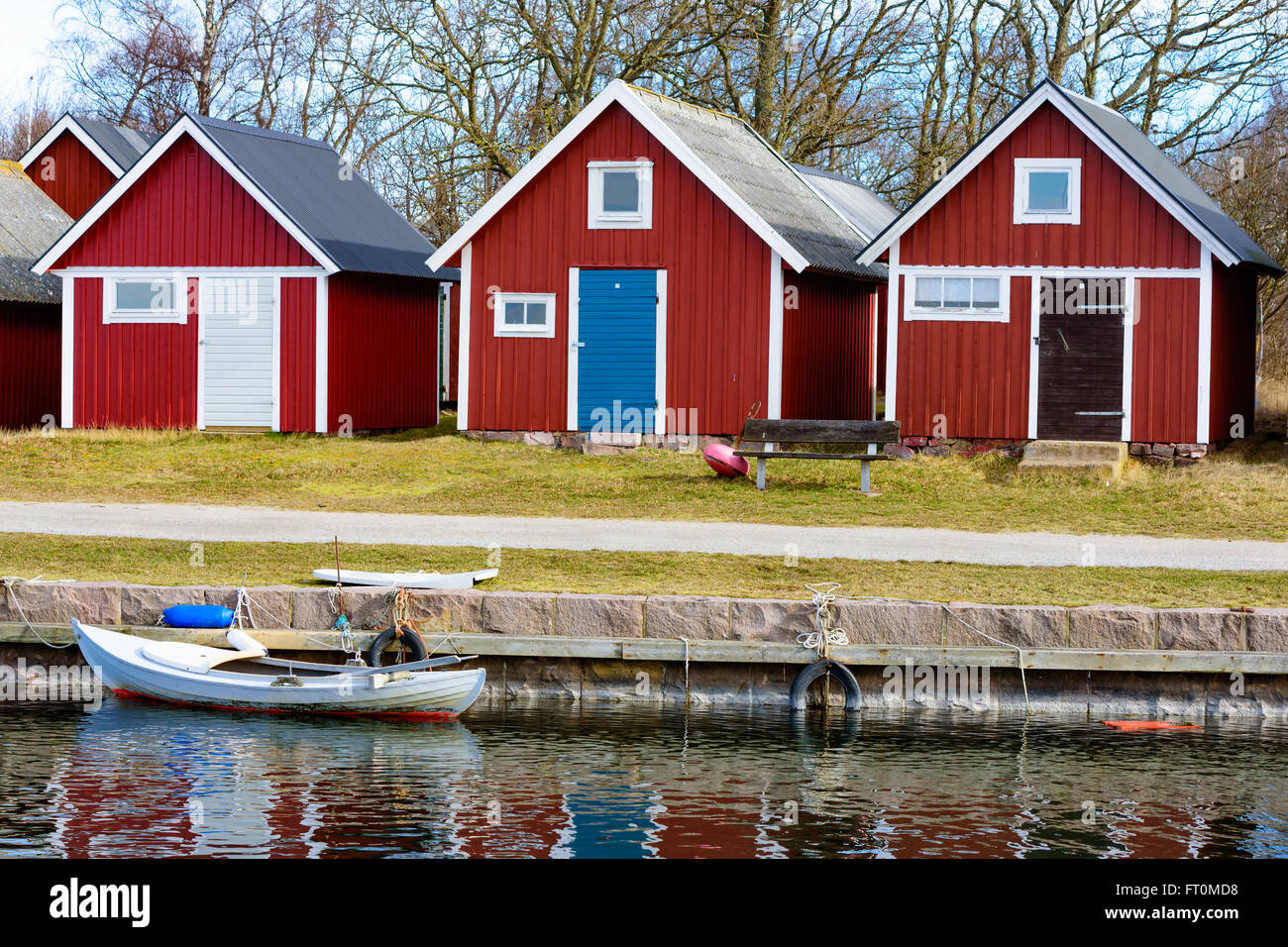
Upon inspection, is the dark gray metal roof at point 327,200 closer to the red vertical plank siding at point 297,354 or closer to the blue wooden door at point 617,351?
the red vertical plank siding at point 297,354

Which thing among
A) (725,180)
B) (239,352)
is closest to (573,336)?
(725,180)

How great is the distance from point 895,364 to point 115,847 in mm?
17639

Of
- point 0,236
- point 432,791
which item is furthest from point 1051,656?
point 0,236

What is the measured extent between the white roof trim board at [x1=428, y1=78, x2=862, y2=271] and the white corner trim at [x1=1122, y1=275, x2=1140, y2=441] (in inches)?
189

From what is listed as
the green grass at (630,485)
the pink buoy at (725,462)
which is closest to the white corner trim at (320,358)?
the green grass at (630,485)

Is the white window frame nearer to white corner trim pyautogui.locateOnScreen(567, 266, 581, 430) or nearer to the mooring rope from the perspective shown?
white corner trim pyautogui.locateOnScreen(567, 266, 581, 430)

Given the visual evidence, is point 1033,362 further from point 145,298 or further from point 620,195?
point 145,298

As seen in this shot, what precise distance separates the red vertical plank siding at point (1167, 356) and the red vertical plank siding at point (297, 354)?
1336 cm

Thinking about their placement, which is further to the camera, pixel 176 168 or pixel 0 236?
pixel 0 236

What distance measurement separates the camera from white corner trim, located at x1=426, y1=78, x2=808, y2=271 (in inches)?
1027

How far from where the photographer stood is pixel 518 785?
11.9 m

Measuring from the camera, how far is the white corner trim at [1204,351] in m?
24.7

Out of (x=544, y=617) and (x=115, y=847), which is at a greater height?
(x=544, y=617)

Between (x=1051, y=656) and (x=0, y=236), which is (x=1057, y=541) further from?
(x=0, y=236)
